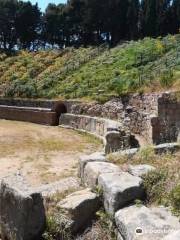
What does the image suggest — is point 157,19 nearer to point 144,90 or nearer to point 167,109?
point 144,90

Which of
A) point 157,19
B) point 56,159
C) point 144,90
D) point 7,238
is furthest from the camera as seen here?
point 157,19

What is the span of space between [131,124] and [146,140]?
90.8 inches

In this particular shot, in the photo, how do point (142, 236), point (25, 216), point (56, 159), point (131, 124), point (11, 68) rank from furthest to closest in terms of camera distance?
point (11, 68) → point (131, 124) → point (56, 159) → point (25, 216) → point (142, 236)

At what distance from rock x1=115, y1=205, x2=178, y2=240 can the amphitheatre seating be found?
19129 mm

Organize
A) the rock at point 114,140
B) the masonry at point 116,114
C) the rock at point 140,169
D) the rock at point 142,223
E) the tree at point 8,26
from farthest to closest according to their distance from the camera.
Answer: the tree at point 8,26, the masonry at point 116,114, the rock at point 114,140, the rock at point 140,169, the rock at point 142,223

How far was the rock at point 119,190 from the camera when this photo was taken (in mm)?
5430

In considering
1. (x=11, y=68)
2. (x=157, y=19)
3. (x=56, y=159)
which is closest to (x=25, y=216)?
(x=56, y=159)

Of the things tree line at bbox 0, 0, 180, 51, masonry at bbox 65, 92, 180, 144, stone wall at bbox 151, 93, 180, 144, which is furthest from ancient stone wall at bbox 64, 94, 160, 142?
tree line at bbox 0, 0, 180, 51

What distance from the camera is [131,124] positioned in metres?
17.5

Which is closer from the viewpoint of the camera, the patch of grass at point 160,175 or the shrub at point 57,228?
the patch of grass at point 160,175

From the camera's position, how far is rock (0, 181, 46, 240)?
5688 millimetres

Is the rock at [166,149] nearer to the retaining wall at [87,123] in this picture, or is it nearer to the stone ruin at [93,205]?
the stone ruin at [93,205]

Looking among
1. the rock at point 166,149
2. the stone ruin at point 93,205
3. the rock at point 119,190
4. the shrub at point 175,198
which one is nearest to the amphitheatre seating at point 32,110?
the stone ruin at point 93,205

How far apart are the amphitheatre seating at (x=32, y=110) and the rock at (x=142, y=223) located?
1913 cm
